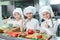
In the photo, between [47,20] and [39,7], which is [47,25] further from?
[39,7]

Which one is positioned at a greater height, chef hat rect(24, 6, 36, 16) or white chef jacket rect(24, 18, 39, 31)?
chef hat rect(24, 6, 36, 16)

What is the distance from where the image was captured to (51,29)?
222cm

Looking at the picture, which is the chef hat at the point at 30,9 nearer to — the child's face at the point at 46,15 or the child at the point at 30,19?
the child at the point at 30,19

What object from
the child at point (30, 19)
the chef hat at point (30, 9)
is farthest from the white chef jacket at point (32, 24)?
the chef hat at point (30, 9)

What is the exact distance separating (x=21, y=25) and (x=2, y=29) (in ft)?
1.00

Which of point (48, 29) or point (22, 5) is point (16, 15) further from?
point (48, 29)

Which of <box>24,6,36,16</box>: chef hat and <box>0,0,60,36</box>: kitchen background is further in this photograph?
<box>24,6,36,16</box>: chef hat

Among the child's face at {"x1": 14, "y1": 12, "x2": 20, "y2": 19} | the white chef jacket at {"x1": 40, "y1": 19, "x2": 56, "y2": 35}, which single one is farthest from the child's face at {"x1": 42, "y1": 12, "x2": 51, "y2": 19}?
the child's face at {"x1": 14, "y1": 12, "x2": 20, "y2": 19}

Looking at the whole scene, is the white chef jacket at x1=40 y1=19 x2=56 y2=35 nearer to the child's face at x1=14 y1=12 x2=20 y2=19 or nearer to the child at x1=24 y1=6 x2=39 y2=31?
the child at x1=24 y1=6 x2=39 y2=31

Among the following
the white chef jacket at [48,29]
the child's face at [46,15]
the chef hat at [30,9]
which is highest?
the chef hat at [30,9]

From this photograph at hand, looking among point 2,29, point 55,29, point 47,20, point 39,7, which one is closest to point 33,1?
point 39,7

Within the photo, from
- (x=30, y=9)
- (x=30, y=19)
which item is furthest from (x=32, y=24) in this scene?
(x=30, y=9)

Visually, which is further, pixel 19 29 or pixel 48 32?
pixel 19 29

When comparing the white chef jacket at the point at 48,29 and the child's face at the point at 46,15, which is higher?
the child's face at the point at 46,15
